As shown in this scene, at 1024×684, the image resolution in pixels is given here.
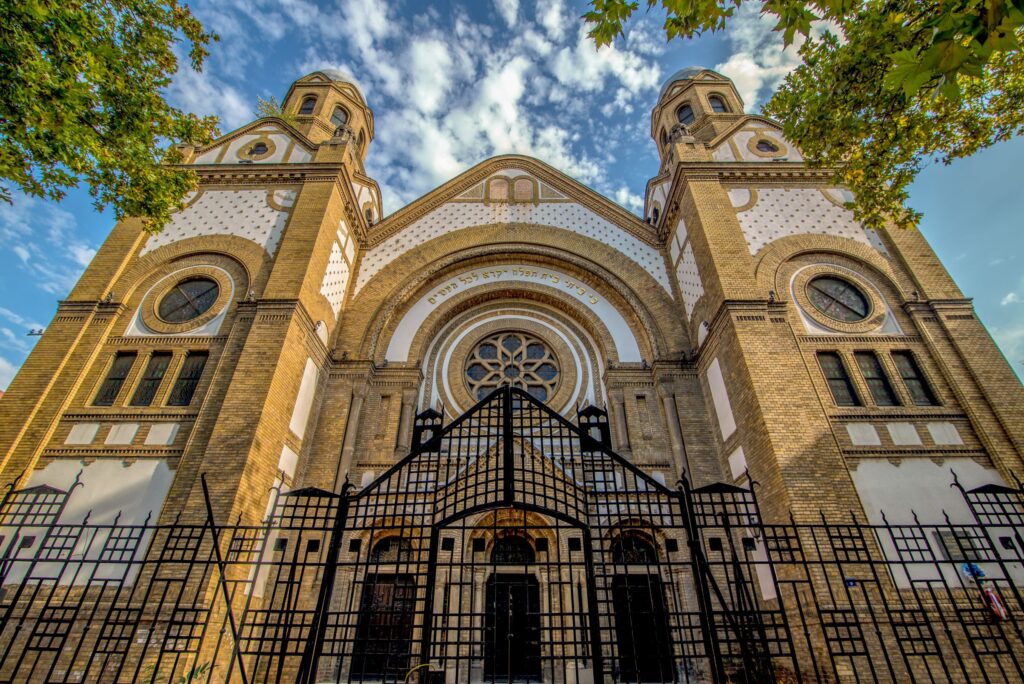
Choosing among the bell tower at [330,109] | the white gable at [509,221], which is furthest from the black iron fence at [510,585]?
the bell tower at [330,109]

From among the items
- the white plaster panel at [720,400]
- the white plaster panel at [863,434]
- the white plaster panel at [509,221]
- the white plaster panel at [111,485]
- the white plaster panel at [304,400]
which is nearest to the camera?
the white plaster panel at [111,485]

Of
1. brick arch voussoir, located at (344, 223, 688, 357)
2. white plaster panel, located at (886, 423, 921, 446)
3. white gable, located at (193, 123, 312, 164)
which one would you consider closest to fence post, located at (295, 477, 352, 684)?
brick arch voussoir, located at (344, 223, 688, 357)

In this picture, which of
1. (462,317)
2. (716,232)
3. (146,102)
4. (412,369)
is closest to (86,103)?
(146,102)

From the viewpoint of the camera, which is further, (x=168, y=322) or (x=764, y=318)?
(x=168, y=322)

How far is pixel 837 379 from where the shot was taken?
10.5 metres

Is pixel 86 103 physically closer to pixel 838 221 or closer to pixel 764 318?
pixel 764 318

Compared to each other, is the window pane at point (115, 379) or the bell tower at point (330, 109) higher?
the bell tower at point (330, 109)

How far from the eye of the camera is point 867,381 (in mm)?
10539

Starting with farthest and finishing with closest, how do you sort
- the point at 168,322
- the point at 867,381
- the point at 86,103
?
1. the point at 168,322
2. the point at 867,381
3. the point at 86,103

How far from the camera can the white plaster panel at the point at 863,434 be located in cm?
962

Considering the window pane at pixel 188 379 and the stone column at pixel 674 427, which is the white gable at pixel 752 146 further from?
the window pane at pixel 188 379

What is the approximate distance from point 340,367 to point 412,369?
1834mm

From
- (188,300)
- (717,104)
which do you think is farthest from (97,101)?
(717,104)

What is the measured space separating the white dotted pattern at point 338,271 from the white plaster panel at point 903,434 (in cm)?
1311
